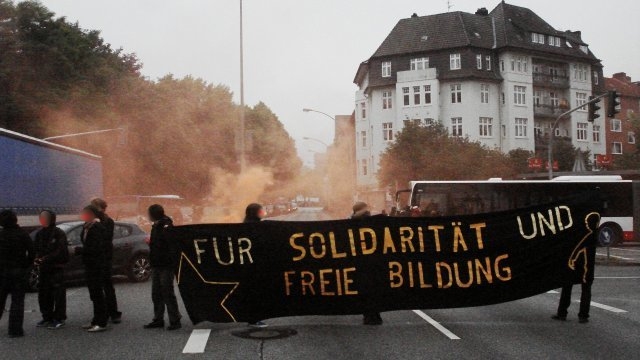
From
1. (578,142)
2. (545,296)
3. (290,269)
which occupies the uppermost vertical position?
(578,142)

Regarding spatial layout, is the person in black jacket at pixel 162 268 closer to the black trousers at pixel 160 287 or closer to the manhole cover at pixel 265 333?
the black trousers at pixel 160 287

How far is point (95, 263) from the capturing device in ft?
30.2

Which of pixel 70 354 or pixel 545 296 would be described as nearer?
pixel 70 354

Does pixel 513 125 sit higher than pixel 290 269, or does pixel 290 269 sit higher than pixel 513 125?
pixel 513 125

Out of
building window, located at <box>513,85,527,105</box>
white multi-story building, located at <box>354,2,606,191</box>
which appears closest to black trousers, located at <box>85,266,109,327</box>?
white multi-story building, located at <box>354,2,606,191</box>

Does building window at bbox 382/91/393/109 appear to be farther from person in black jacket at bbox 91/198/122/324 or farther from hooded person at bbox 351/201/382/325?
person in black jacket at bbox 91/198/122/324

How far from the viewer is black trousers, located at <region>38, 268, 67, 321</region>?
931cm

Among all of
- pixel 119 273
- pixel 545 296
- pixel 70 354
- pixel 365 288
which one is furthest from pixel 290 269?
pixel 119 273

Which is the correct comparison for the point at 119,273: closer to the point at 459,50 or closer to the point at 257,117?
the point at 459,50

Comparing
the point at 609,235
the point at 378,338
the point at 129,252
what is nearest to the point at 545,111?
the point at 609,235

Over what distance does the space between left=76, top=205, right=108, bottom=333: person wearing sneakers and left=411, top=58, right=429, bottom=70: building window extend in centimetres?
5400

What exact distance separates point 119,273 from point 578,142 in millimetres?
57691

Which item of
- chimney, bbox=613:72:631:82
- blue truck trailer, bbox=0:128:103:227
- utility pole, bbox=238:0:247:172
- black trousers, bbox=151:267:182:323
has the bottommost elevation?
black trousers, bbox=151:267:182:323

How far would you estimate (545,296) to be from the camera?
40.8 feet
